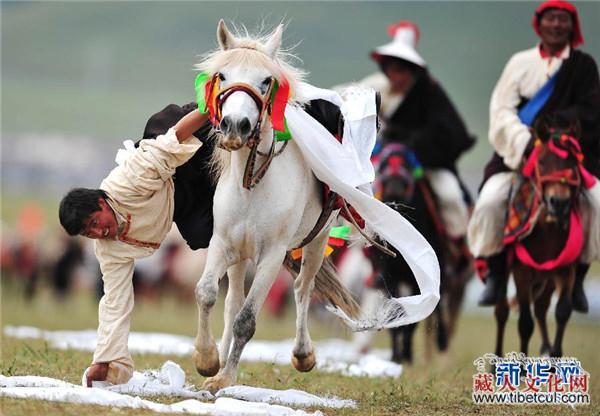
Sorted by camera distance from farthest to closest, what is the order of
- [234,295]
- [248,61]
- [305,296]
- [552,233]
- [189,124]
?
[552,233]
[305,296]
[234,295]
[189,124]
[248,61]

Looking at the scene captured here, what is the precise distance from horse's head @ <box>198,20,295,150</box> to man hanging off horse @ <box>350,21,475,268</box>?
237 inches

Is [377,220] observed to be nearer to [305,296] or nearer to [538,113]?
[305,296]

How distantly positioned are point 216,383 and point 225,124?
1.72m

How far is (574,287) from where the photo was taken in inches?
448

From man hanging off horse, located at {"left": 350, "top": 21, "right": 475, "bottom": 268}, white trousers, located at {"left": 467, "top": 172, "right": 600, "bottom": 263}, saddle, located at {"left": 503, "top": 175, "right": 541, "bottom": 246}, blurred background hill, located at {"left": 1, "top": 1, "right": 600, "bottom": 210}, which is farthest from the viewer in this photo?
blurred background hill, located at {"left": 1, "top": 1, "right": 600, "bottom": 210}

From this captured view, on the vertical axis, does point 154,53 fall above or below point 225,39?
above

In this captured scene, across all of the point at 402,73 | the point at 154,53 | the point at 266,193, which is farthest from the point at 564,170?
the point at 154,53

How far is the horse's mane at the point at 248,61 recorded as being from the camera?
24.0 feet

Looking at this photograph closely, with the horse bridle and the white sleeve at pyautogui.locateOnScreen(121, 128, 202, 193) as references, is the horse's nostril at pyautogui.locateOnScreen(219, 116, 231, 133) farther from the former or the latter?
the horse bridle

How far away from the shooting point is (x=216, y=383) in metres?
7.56

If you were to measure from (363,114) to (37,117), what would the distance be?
102 m

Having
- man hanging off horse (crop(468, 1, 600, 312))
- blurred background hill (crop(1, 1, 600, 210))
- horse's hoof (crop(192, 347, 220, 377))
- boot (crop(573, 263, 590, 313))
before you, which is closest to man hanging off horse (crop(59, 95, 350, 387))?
horse's hoof (crop(192, 347, 220, 377))

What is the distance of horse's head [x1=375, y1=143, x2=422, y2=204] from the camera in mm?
12742

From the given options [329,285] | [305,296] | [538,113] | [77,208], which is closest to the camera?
[77,208]
